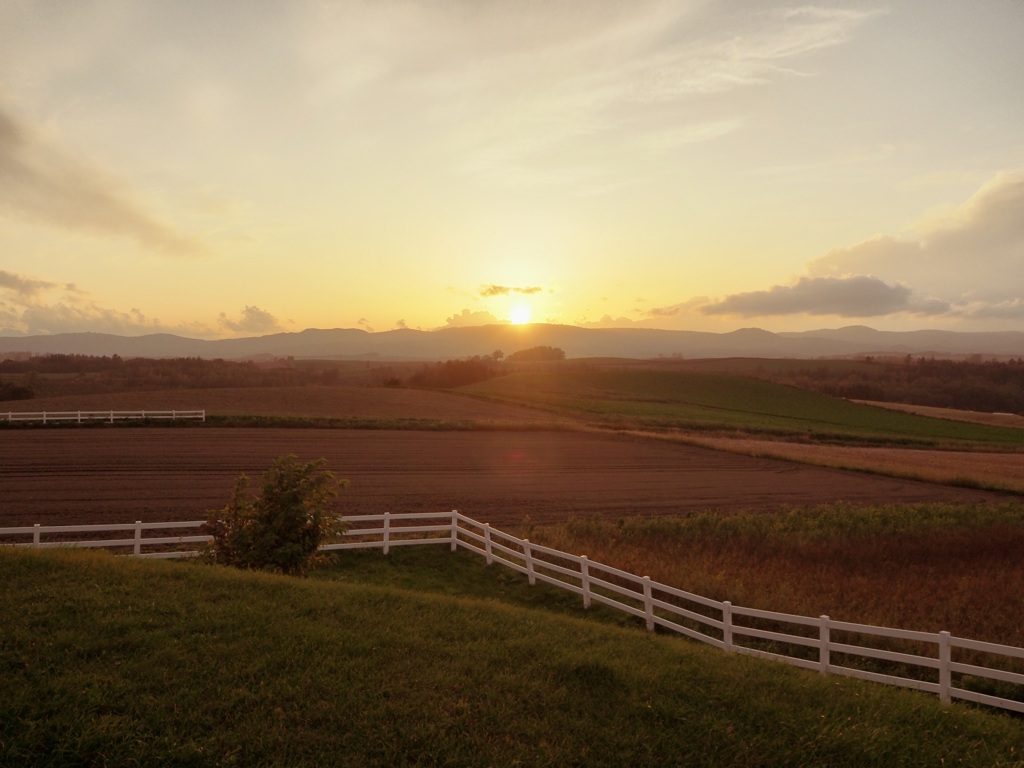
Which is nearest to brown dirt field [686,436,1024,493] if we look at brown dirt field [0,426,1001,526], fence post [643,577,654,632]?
brown dirt field [0,426,1001,526]

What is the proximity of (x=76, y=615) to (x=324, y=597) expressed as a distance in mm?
2847

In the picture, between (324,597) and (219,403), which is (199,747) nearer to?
(324,597)

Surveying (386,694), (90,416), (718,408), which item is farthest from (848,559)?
(718,408)

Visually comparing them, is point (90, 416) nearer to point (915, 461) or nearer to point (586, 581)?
point (586, 581)

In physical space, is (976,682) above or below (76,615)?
below

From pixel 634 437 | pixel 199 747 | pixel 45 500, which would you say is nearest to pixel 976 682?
pixel 199 747

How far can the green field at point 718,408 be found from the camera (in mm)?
52094

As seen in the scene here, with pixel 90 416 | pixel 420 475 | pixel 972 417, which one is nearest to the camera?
pixel 420 475

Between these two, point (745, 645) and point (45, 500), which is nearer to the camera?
point (745, 645)

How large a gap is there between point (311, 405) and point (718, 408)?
1616 inches

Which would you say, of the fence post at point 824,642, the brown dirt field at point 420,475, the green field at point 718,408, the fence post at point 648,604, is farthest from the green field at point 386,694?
the green field at point 718,408

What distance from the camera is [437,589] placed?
13.6m

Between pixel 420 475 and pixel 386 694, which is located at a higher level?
pixel 386 694

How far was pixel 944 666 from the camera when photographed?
322 inches
